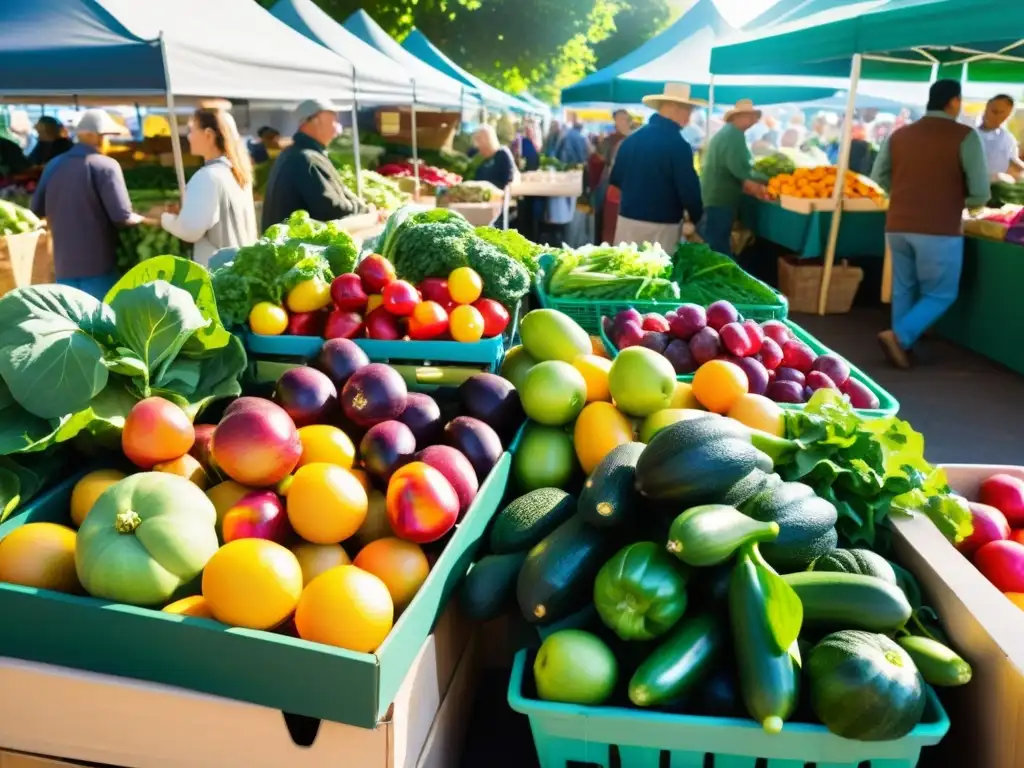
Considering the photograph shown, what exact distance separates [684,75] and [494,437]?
39.6 ft

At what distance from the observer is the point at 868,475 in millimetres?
1864

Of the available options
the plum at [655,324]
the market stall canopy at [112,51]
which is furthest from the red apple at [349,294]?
the market stall canopy at [112,51]

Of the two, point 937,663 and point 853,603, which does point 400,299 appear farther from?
point 937,663

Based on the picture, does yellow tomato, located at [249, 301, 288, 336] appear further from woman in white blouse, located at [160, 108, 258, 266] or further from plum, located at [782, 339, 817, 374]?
woman in white blouse, located at [160, 108, 258, 266]

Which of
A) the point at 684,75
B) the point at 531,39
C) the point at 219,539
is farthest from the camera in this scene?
the point at 531,39

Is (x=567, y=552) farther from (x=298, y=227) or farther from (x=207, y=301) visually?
(x=298, y=227)

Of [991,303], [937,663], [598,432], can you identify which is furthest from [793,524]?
[991,303]

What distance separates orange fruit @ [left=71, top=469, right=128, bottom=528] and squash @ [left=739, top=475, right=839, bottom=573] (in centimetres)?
142

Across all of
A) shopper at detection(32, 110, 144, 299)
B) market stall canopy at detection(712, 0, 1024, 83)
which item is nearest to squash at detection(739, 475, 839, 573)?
market stall canopy at detection(712, 0, 1024, 83)

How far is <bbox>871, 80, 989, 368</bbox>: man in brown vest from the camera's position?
20.0 feet

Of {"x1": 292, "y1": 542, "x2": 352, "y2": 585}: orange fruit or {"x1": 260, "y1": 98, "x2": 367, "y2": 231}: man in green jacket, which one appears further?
{"x1": 260, "y1": 98, "x2": 367, "y2": 231}: man in green jacket

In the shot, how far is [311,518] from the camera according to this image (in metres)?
1.70

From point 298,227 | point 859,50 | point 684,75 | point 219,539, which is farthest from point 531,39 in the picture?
point 219,539

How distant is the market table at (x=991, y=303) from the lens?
6265mm
